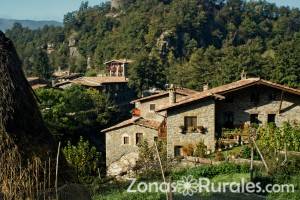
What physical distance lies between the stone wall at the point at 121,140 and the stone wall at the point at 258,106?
17.4 ft

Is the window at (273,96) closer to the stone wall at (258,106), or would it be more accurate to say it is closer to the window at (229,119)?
the stone wall at (258,106)

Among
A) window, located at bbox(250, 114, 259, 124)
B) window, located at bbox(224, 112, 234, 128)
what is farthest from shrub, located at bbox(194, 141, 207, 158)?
window, located at bbox(250, 114, 259, 124)

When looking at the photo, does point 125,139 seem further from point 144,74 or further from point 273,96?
point 144,74

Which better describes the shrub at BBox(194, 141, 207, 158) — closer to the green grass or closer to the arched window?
the green grass

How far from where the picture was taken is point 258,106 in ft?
79.0

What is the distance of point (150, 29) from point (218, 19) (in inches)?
1105

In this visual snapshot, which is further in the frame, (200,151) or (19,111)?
(200,151)

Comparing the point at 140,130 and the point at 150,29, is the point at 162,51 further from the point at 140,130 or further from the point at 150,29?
the point at 140,130

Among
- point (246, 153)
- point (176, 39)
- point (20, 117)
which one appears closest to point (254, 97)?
point (246, 153)

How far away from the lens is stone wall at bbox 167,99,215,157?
76.3ft

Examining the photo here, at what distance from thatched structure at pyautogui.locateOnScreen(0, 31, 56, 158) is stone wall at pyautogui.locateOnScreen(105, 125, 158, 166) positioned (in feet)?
63.4

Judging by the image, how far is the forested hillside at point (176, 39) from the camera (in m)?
56.7

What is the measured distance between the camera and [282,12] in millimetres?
131125

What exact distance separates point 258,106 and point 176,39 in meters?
70.1
